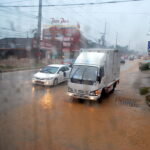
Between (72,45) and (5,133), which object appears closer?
(5,133)

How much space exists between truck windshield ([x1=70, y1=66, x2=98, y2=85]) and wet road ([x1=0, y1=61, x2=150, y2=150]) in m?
0.76

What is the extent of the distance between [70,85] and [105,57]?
1.59 m

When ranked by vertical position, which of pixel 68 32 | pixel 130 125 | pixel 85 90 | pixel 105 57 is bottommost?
pixel 130 125

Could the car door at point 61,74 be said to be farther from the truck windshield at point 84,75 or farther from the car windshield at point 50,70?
the truck windshield at point 84,75

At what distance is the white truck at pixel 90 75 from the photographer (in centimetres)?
520

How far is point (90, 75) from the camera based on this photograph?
17.7 ft

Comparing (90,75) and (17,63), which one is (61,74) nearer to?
(17,63)

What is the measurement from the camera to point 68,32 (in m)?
12.3

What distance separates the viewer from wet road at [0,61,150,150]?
2.91 m

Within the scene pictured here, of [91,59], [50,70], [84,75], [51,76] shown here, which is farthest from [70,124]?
[50,70]

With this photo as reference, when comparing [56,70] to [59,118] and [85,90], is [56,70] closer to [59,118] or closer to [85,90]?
[85,90]

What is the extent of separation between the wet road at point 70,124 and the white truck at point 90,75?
407 millimetres

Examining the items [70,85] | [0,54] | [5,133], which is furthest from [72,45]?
[5,133]

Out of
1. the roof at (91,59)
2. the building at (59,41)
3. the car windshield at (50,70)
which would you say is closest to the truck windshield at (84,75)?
the roof at (91,59)
